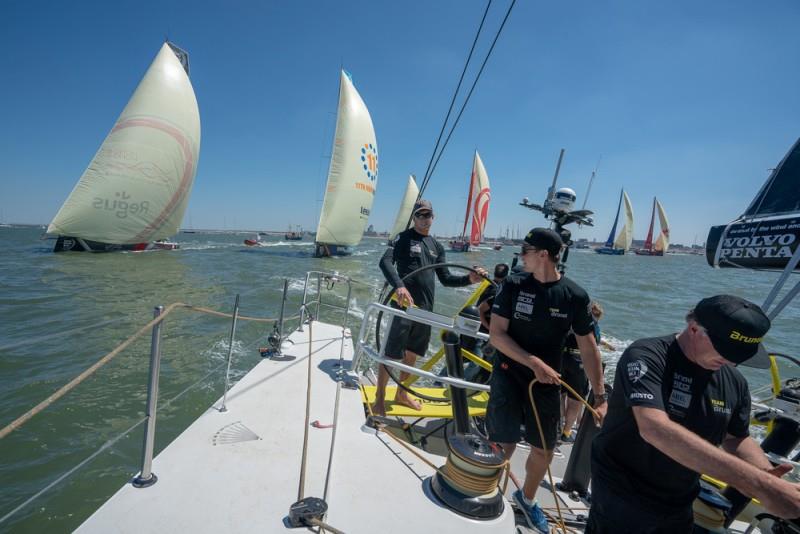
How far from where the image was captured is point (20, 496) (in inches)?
106

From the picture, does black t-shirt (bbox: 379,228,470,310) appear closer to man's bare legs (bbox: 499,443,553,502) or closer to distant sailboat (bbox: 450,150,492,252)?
man's bare legs (bbox: 499,443,553,502)

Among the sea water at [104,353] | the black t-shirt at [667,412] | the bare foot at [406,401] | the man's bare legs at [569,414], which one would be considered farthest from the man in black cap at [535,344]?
the man's bare legs at [569,414]

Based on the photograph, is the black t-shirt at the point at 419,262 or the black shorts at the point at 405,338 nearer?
the black shorts at the point at 405,338

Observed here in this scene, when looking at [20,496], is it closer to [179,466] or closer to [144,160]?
[179,466]

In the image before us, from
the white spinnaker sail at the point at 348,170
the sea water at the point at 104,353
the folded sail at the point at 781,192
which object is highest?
the white spinnaker sail at the point at 348,170

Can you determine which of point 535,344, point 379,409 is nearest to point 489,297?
point 535,344

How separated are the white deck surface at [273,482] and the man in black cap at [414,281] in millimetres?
529

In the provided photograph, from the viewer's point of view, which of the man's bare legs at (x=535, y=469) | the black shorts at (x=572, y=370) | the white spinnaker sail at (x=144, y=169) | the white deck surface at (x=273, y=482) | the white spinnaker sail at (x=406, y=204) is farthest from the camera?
the white spinnaker sail at (x=406, y=204)

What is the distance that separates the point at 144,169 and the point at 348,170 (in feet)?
42.5

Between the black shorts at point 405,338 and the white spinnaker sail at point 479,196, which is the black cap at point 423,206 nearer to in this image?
the black shorts at point 405,338

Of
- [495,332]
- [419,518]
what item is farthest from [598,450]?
[419,518]

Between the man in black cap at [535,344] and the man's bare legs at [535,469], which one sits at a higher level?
the man in black cap at [535,344]

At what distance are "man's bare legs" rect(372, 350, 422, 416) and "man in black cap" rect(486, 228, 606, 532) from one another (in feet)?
3.16

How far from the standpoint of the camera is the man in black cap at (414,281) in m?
2.78
